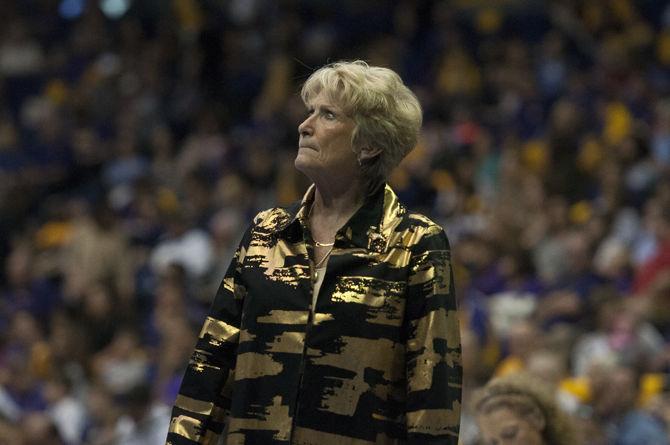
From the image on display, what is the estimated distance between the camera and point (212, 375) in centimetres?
261

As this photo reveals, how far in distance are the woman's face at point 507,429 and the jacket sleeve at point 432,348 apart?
3.30 feet

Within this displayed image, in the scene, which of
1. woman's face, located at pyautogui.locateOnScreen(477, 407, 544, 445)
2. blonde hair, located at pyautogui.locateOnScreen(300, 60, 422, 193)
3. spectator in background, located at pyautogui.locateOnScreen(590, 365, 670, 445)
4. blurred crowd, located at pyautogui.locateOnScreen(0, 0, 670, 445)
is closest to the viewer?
blonde hair, located at pyautogui.locateOnScreen(300, 60, 422, 193)

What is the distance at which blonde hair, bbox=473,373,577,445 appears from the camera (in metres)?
3.56

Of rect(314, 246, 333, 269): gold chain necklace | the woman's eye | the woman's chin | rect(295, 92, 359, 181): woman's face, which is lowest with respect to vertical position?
rect(314, 246, 333, 269): gold chain necklace

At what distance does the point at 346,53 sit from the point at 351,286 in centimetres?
1003

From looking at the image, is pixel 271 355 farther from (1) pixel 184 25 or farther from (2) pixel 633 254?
(1) pixel 184 25

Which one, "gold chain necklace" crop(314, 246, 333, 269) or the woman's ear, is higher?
the woman's ear

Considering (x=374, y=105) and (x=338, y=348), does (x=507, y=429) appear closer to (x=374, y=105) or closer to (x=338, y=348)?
(x=338, y=348)

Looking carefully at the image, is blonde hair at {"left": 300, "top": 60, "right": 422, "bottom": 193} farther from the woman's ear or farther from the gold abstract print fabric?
the gold abstract print fabric

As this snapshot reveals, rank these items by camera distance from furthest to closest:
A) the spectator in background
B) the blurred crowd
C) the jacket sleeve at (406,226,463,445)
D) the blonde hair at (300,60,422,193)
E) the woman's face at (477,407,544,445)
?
the blurred crowd
the spectator in background
the woman's face at (477,407,544,445)
the blonde hair at (300,60,422,193)
the jacket sleeve at (406,226,463,445)

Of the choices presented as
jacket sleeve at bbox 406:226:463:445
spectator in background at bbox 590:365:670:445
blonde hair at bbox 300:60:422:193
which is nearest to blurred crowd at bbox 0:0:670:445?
spectator in background at bbox 590:365:670:445

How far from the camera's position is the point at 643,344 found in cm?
565

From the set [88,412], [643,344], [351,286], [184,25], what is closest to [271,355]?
[351,286]

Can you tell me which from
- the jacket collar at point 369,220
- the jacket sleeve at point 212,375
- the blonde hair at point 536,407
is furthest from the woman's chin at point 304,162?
the blonde hair at point 536,407
